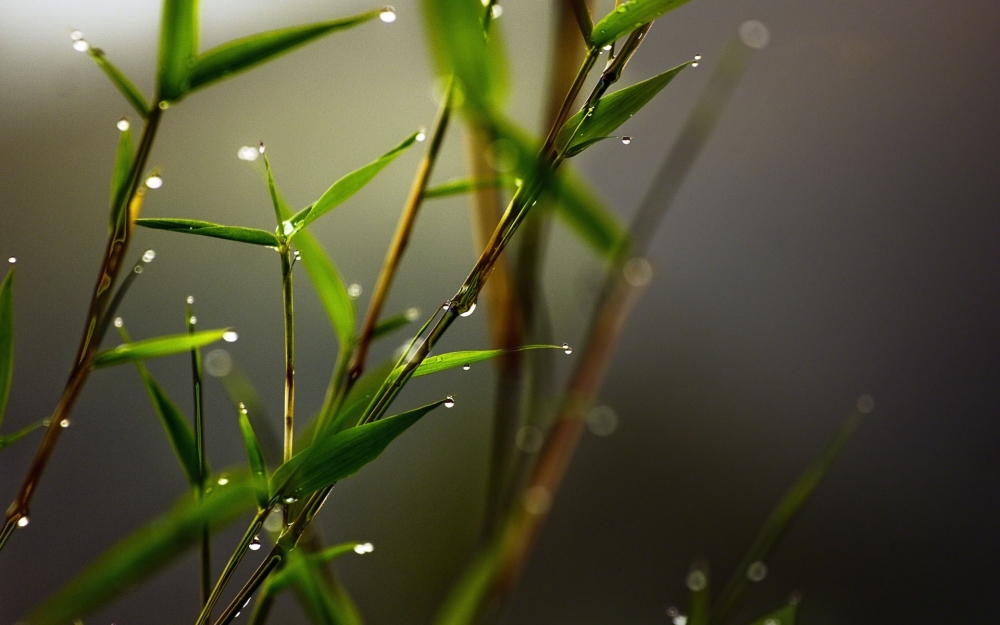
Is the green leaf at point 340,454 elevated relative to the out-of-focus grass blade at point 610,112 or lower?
lower

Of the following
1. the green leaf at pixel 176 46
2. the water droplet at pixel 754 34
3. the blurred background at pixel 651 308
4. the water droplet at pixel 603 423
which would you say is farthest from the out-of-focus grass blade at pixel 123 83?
the water droplet at pixel 754 34

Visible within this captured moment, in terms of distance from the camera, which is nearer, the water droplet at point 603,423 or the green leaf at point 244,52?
the green leaf at point 244,52

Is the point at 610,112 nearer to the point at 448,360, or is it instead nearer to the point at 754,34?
the point at 448,360

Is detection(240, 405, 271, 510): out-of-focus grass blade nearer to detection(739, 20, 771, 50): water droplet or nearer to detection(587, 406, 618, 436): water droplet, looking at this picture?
detection(587, 406, 618, 436): water droplet

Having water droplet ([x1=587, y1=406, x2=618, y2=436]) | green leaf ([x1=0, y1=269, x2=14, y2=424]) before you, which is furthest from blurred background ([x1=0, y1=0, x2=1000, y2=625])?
green leaf ([x1=0, y1=269, x2=14, y2=424])

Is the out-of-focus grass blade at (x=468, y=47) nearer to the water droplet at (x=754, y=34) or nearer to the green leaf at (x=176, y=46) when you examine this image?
the green leaf at (x=176, y=46)

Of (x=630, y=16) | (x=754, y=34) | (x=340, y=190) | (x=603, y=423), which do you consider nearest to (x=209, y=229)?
(x=340, y=190)
